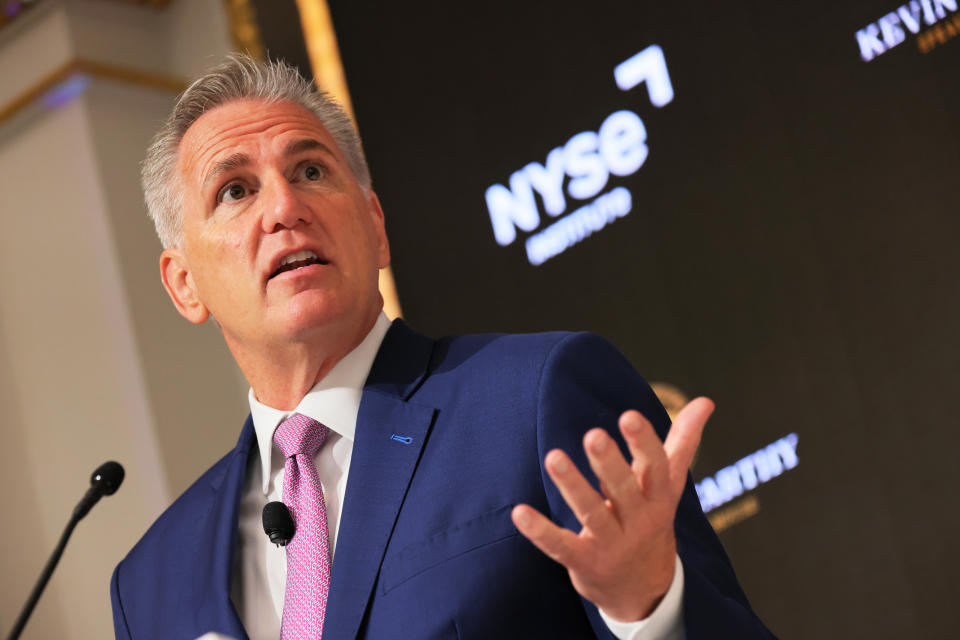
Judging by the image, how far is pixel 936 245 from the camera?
2266mm

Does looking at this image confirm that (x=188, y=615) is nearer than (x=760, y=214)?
Yes

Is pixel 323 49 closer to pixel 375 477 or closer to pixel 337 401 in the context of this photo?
pixel 337 401

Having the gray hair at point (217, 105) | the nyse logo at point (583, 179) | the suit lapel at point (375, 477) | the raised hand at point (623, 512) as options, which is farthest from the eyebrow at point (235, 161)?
the nyse logo at point (583, 179)

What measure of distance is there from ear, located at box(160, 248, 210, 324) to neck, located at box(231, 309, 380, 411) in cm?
22

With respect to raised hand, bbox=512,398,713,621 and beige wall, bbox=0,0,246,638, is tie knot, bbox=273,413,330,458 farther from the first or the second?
beige wall, bbox=0,0,246,638

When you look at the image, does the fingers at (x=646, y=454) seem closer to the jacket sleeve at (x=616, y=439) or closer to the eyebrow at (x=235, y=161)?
the jacket sleeve at (x=616, y=439)

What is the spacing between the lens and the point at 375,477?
1328 mm

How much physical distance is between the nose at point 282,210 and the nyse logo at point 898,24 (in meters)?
1.48

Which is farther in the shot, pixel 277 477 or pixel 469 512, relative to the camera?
pixel 277 477

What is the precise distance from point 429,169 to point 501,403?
2095mm

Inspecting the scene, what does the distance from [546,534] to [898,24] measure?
1.85 metres

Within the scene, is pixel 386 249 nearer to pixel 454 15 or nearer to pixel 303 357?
pixel 303 357

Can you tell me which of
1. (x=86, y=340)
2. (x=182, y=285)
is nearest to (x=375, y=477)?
(x=182, y=285)

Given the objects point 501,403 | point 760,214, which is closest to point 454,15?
point 760,214
